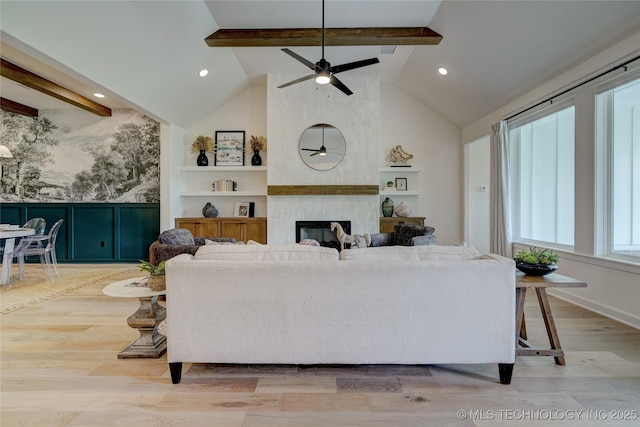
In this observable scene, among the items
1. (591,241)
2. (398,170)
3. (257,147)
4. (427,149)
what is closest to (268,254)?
(591,241)

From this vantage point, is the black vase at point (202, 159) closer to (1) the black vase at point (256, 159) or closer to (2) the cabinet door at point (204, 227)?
(1) the black vase at point (256, 159)

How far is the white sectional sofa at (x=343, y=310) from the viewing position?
184 cm

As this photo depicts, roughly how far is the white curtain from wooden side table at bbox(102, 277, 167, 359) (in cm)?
454

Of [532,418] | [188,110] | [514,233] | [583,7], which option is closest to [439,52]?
[583,7]

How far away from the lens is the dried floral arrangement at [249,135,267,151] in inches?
240

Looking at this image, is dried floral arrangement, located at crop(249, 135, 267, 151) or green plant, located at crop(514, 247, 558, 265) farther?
dried floral arrangement, located at crop(249, 135, 267, 151)

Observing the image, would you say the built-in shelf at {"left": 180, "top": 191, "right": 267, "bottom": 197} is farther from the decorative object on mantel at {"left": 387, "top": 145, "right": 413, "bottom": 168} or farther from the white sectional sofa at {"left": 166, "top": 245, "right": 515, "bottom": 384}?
the white sectional sofa at {"left": 166, "top": 245, "right": 515, "bottom": 384}

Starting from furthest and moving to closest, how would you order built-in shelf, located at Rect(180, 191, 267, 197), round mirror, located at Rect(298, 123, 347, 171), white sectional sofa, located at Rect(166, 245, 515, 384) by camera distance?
built-in shelf, located at Rect(180, 191, 267, 197) < round mirror, located at Rect(298, 123, 347, 171) < white sectional sofa, located at Rect(166, 245, 515, 384)

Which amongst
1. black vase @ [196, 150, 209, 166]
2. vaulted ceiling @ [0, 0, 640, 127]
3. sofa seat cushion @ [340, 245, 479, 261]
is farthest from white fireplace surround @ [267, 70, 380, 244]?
sofa seat cushion @ [340, 245, 479, 261]

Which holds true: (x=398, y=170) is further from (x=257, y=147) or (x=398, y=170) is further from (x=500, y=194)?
(x=257, y=147)

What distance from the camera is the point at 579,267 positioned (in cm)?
353

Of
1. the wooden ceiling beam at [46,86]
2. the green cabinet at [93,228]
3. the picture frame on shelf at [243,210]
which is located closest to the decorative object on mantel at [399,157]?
the picture frame on shelf at [243,210]

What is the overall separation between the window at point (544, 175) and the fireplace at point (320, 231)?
2741 mm

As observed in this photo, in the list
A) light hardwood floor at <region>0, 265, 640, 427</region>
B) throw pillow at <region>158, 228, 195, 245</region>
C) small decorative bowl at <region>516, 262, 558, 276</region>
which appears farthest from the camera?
throw pillow at <region>158, 228, 195, 245</region>
